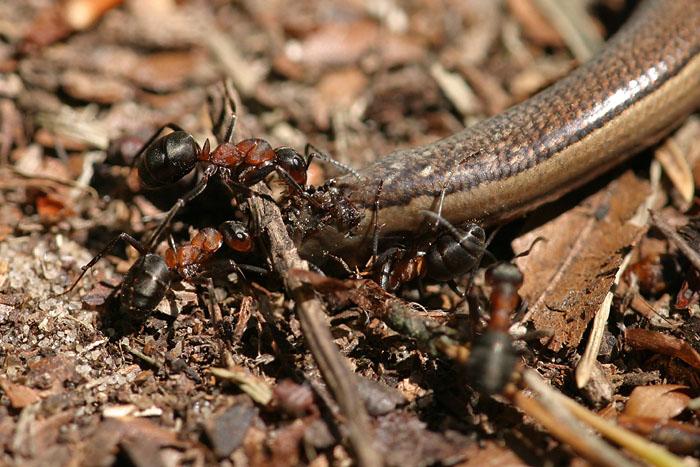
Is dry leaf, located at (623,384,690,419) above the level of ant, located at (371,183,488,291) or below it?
below

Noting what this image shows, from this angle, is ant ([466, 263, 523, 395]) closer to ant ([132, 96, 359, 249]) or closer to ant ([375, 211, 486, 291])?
ant ([375, 211, 486, 291])

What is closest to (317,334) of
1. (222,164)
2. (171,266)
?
(171,266)

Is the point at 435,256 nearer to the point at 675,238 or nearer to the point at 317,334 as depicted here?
the point at 317,334

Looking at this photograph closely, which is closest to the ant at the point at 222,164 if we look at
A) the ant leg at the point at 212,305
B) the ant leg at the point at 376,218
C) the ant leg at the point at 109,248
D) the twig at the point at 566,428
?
the ant leg at the point at 109,248

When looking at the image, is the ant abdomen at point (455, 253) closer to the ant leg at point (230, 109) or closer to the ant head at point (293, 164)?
the ant head at point (293, 164)

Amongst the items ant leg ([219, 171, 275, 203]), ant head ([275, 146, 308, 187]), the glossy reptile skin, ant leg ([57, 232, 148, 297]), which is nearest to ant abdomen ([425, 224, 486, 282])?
the glossy reptile skin

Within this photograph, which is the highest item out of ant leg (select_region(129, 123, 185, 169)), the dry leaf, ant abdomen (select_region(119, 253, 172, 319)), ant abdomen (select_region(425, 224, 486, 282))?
ant leg (select_region(129, 123, 185, 169))
